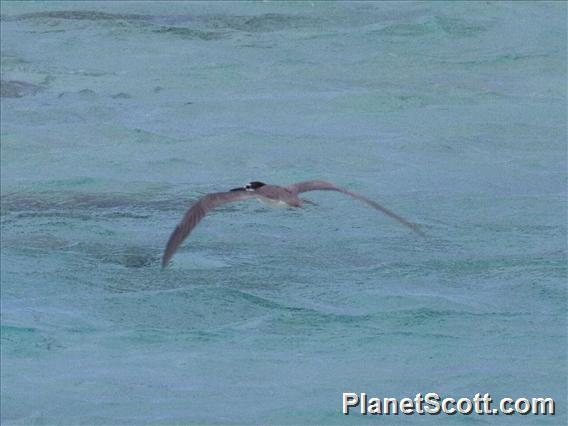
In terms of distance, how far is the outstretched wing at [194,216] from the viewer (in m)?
6.87

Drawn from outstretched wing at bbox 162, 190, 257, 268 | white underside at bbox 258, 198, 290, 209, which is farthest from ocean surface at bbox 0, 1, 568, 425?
outstretched wing at bbox 162, 190, 257, 268

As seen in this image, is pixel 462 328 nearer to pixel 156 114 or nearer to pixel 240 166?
pixel 240 166

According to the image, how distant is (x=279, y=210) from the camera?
12.2 meters

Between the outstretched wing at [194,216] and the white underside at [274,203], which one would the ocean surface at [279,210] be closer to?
the white underside at [274,203]

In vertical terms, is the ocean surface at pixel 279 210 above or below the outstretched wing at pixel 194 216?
below

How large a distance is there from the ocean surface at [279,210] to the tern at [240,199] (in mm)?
1703

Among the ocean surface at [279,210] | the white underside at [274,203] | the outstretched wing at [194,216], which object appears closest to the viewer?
the outstretched wing at [194,216]

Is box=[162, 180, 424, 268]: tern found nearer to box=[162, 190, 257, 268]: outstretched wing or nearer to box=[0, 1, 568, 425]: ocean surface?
box=[162, 190, 257, 268]: outstretched wing

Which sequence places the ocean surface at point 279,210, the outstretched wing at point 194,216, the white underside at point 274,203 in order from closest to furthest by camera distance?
1. the outstretched wing at point 194,216
2. the white underside at point 274,203
3. the ocean surface at point 279,210

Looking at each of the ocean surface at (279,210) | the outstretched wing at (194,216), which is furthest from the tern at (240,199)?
the ocean surface at (279,210)

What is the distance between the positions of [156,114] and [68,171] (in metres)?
1.88

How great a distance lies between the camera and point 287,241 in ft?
37.7

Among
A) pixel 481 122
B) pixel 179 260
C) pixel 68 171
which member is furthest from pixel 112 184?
pixel 481 122

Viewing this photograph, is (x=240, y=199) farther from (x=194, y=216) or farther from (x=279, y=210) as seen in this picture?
(x=279, y=210)
